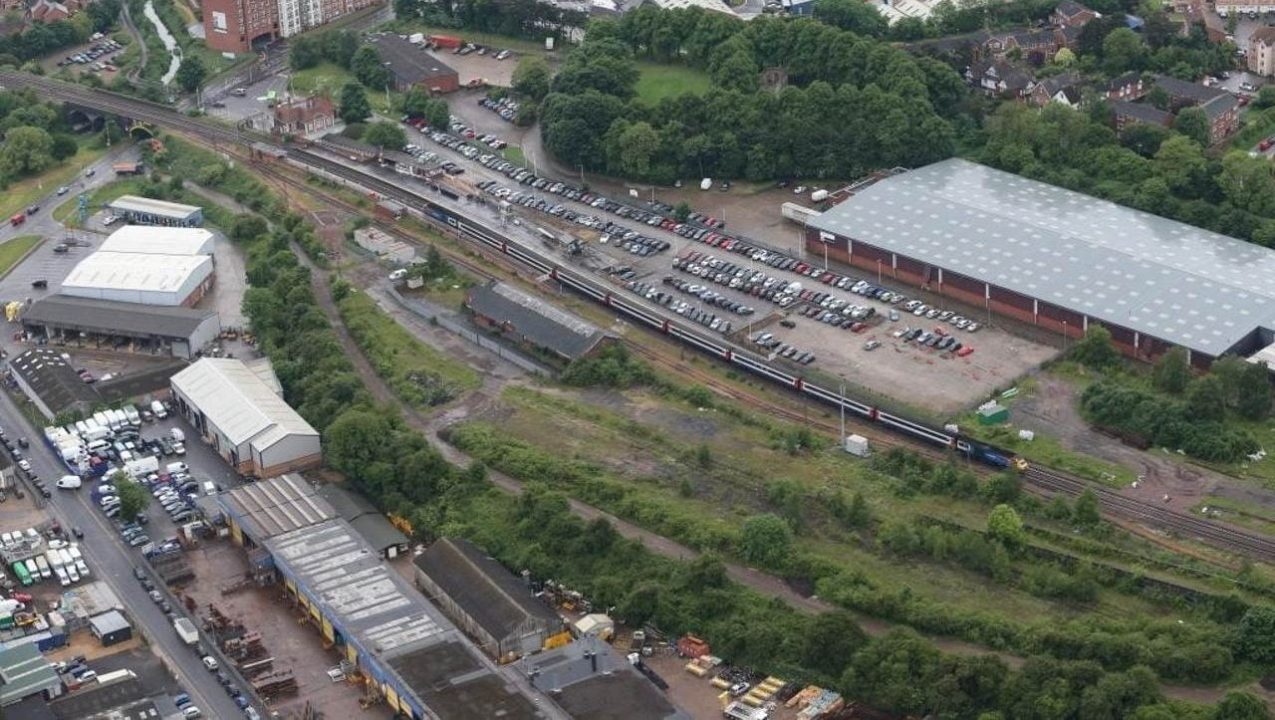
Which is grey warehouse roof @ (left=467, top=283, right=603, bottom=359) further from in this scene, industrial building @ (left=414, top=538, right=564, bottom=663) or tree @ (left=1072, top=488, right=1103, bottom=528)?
tree @ (left=1072, top=488, right=1103, bottom=528)

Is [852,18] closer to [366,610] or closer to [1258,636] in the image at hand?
[366,610]

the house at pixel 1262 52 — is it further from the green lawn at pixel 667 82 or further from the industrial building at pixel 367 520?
the industrial building at pixel 367 520

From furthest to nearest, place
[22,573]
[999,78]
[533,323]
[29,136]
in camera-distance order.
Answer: [29,136] → [999,78] → [533,323] → [22,573]

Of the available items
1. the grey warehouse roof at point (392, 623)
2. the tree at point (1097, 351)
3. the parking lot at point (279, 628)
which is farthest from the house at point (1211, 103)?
the parking lot at point (279, 628)

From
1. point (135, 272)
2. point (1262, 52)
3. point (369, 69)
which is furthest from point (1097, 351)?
point (369, 69)

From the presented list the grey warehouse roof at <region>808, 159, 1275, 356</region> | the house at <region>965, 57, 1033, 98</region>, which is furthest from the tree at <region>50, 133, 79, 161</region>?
the house at <region>965, 57, 1033, 98</region>

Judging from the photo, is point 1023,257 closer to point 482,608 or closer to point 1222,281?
point 1222,281
